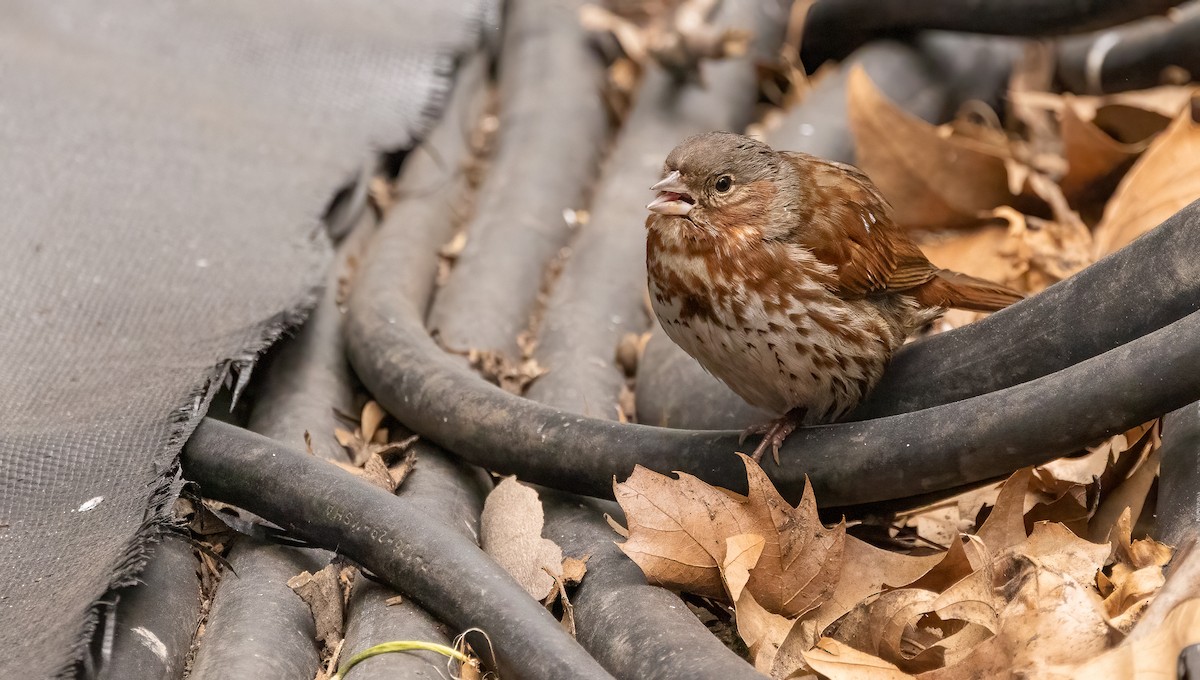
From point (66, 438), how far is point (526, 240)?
161 cm

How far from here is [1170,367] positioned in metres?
2.13

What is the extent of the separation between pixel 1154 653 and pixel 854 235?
109 centimetres

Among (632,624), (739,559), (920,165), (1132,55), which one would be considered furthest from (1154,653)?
(1132,55)

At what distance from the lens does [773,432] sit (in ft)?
8.64

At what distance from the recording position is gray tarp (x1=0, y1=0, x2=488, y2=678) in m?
2.39

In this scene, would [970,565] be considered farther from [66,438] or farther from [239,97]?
[239,97]

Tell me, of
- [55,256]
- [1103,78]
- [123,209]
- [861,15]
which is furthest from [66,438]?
[1103,78]

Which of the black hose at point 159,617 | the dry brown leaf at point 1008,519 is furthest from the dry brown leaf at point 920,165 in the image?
the black hose at point 159,617

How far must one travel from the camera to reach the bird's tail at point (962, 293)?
2814 millimetres

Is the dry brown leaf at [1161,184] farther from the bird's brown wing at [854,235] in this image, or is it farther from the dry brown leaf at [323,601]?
the dry brown leaf at [323,601]

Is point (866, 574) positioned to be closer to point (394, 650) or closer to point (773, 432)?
point (773, 432)

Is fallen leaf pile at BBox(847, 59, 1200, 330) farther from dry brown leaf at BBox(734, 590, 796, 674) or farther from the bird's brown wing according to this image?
dry brown leaf at BBox(734, 590, 796, 674)

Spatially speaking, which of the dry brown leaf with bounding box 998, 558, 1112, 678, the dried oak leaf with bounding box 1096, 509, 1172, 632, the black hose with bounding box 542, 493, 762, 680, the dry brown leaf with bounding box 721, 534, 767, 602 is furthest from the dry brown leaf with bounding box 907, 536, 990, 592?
the black hose with bounding box 542, 493, 762, 680

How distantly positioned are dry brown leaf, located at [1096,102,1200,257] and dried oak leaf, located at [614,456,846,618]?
137 centimetres
